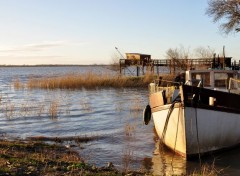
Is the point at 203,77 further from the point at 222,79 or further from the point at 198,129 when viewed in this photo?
the point at 198,129

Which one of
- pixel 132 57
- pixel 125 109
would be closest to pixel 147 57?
pixel 132 57

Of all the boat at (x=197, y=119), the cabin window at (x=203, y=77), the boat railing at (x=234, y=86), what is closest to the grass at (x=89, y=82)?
the cabin window at (x=203, y=77)

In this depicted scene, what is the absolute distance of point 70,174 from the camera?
25.3 ft

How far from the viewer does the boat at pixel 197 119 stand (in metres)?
11.1

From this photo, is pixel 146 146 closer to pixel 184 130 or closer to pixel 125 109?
pixel 184 130

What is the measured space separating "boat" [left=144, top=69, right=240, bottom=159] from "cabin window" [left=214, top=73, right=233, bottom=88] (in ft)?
7.68

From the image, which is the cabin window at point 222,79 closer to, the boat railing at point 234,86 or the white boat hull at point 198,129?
the boat railing at point 234,86

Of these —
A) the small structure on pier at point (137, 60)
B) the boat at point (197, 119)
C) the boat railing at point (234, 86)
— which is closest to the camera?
the boat at point (197, 119)

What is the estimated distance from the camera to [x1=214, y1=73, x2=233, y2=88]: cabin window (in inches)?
567

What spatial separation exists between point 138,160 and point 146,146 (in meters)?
2.07

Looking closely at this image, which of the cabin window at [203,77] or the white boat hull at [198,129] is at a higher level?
the cabin window at [203,77]

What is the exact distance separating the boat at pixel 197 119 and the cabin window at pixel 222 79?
234 centimetres

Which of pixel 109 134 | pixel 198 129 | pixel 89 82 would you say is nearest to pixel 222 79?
pixel 198 129

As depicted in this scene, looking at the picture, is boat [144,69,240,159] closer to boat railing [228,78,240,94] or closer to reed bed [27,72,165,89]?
boat railing [228,78,240,94]
